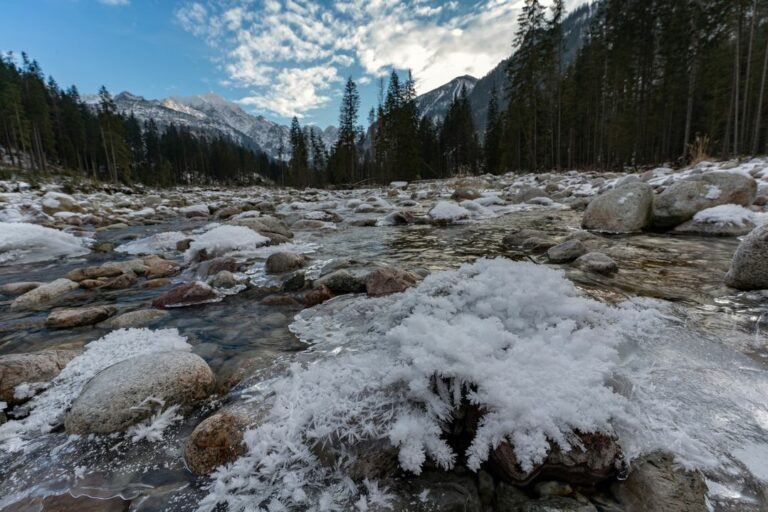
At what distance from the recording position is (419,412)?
156 centimetres

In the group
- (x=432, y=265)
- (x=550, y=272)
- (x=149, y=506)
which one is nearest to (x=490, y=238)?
(x=432, y=265)

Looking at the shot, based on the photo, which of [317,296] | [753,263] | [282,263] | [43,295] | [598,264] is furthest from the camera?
[282,263]

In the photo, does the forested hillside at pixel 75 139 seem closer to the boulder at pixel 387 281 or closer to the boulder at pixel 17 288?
the boulder at pixel 17 288

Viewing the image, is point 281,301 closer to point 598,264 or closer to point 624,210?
point 598,264

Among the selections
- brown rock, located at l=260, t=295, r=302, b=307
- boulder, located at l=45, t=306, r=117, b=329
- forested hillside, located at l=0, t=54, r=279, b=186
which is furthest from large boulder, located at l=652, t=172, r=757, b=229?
forested hillside, located at l=0, t=54, r=279, b=186

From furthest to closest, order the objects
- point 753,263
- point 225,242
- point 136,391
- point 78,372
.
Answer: point 225,242 → point 753,263 → point 78,372 → point 136,391

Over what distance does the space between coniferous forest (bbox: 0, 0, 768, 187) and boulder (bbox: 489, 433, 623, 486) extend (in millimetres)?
21829

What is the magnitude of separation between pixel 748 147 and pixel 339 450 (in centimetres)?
3546

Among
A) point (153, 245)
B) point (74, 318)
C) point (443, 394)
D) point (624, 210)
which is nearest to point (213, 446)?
point (443, 394)

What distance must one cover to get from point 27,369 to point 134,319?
1114mm

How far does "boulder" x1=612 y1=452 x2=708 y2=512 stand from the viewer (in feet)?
4.02

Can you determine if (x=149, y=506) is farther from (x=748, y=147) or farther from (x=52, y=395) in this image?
(x=748, y=147)

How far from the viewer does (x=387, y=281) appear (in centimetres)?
362

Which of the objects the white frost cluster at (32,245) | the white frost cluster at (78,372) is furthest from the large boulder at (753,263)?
the white frost cluster at (32,245)
